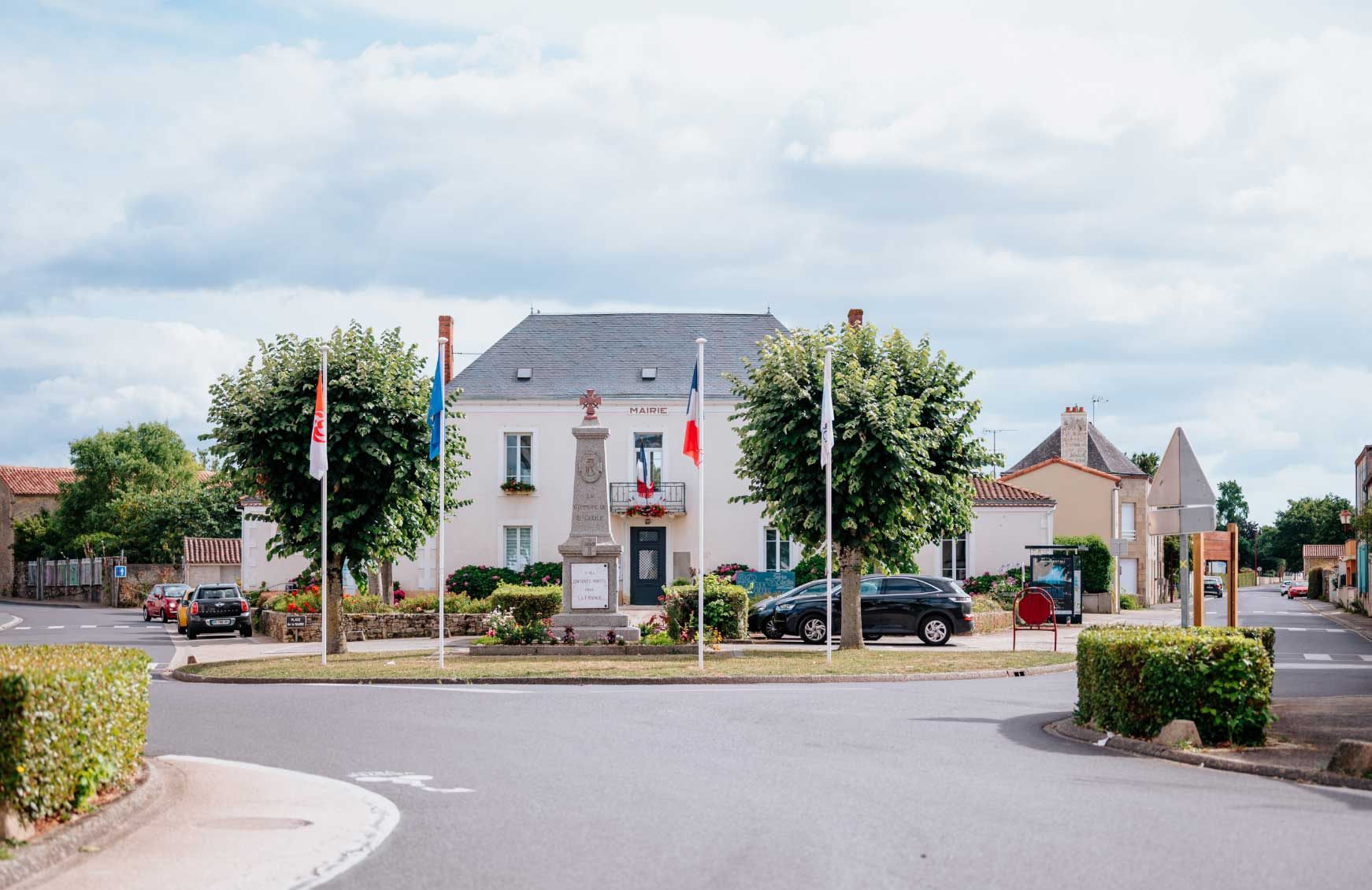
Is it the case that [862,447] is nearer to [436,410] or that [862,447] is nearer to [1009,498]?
[436,410]

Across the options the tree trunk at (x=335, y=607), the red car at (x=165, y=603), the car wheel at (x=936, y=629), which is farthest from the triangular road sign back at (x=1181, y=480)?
the red car at (x=165, y=603)

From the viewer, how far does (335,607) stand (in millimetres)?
26594

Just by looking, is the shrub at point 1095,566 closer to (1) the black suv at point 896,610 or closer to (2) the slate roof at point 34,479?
(1) the black suv at point 896,610

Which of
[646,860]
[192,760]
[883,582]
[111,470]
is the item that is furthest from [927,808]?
[111,470]

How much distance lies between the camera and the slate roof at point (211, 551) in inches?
2589

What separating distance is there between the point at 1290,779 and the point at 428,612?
25.9 meters

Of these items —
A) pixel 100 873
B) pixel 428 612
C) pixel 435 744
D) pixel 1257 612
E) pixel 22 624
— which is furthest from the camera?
pixel 1257 612

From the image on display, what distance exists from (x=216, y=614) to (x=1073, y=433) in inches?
1690

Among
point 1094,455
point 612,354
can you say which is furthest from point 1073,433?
point 612,354

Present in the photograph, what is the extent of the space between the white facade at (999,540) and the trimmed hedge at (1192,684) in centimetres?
3339

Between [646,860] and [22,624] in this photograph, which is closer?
[646,860]

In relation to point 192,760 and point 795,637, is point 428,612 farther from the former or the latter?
point 192,760

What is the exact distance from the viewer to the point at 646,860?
7.50 m

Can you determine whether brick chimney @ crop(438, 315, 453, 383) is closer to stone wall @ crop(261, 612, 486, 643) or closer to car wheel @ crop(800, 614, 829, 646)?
stone wall @ crop(261, 612, 486, 643)
